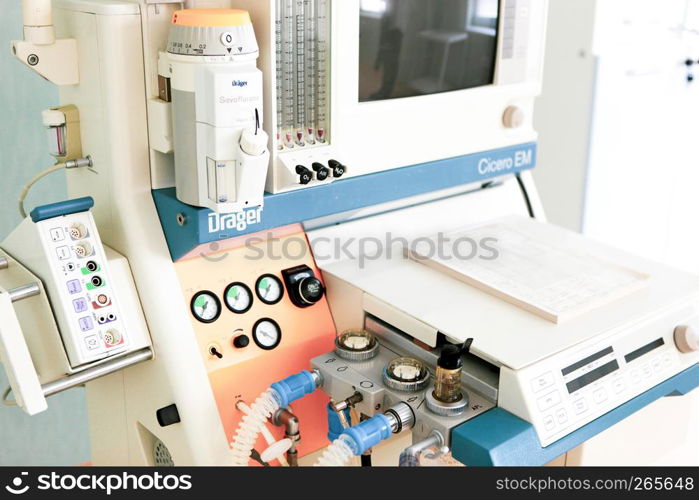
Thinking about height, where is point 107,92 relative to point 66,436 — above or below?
above

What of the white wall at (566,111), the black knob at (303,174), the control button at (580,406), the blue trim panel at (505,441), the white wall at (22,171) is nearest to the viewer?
the blue trim panel at (505,441)

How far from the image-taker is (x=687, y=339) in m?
1.55

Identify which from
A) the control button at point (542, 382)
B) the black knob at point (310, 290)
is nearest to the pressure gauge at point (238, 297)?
the black knob at point (310, 290)

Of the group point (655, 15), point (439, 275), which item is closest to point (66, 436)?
point (439, 275)

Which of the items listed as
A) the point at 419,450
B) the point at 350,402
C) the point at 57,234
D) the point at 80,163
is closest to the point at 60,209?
the point at 57,234

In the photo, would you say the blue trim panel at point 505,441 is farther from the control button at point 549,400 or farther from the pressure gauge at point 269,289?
the pressure gauge at point 269,289

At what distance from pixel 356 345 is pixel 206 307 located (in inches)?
11.7

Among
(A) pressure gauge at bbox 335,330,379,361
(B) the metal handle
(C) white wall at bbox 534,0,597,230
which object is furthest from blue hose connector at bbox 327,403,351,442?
(C) white wall at bbox 534,0,597,230

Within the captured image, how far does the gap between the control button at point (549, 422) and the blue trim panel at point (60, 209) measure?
2.90 feet

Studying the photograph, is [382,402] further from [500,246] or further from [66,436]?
[66,436]

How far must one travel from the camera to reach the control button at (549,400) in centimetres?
134

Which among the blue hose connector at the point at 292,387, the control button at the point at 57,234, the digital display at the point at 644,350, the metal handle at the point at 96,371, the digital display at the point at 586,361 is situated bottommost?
the blue hose connector at the point at 292,387

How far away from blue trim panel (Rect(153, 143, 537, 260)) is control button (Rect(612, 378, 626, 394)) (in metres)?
0.59

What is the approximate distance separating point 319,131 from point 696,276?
87 centimetres
